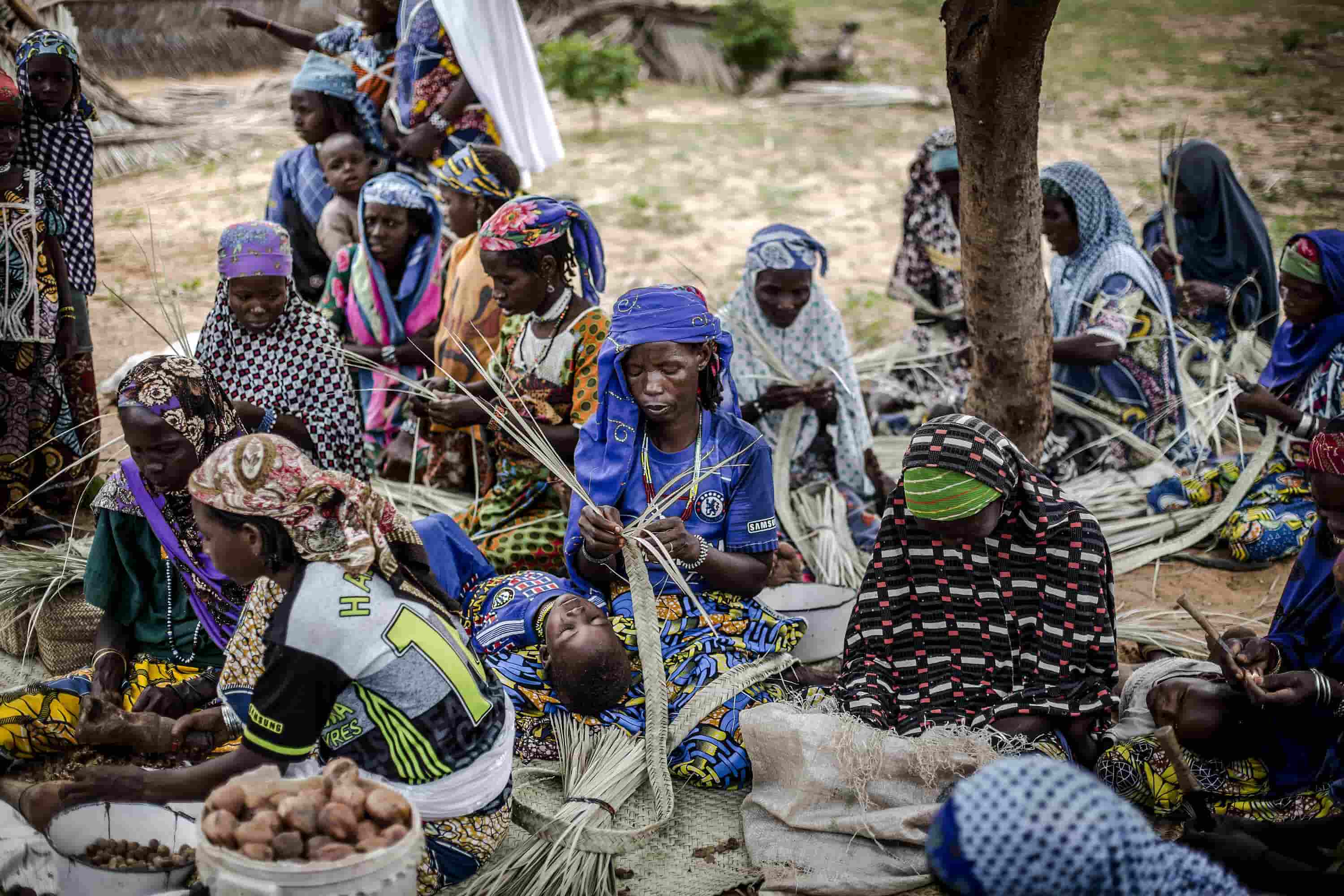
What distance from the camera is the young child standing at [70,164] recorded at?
4188 millimetres

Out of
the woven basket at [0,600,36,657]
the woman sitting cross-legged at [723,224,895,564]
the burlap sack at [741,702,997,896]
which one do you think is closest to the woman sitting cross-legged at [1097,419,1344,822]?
the burlap sack at [741,702,997,896]

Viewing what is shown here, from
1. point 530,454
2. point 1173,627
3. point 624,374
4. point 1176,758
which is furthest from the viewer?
point 1173,627

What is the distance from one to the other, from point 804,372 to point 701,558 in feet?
5.40

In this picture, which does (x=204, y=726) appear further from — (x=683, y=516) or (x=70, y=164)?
(x=70, y=164)

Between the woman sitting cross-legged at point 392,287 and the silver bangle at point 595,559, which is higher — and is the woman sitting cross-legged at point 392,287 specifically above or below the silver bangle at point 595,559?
above

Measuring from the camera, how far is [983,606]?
3033 mm

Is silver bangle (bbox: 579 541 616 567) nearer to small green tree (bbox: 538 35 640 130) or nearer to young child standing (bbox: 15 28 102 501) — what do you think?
young child standing (bbox: 15 28 102 501)

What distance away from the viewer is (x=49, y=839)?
2443 millimetres

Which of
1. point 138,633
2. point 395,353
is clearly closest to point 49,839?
point 138,633

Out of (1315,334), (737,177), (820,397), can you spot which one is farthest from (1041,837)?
(737,177)

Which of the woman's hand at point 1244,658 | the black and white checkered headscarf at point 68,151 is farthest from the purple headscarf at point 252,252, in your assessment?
the woman's hand at point 1244,658

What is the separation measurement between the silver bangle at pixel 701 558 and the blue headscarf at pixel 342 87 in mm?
3534

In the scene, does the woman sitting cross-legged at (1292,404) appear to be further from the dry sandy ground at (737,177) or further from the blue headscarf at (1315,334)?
the dry sandy ground at (737,177)

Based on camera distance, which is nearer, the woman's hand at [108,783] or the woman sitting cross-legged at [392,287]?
the woman's hand at [108,783]
